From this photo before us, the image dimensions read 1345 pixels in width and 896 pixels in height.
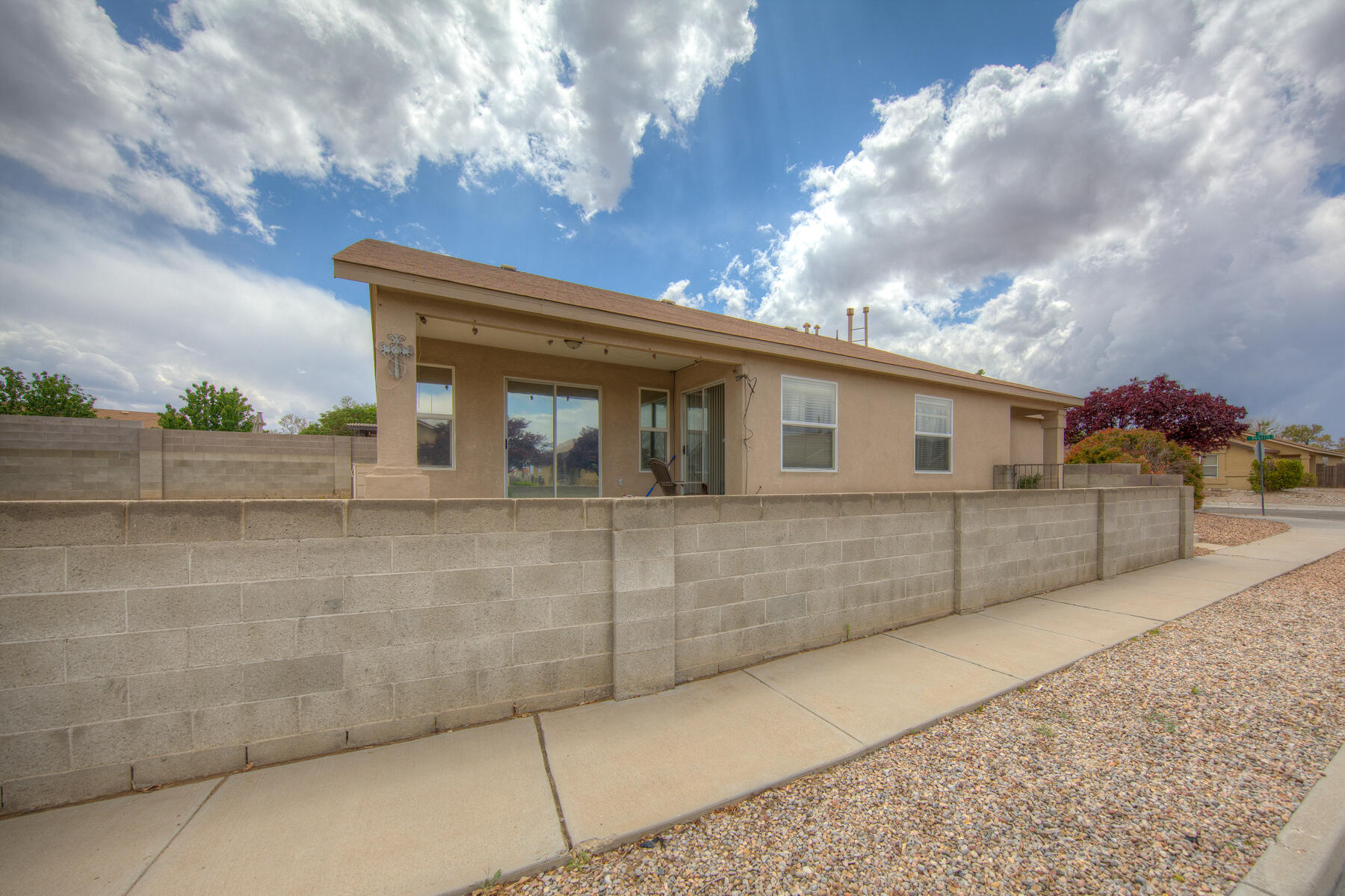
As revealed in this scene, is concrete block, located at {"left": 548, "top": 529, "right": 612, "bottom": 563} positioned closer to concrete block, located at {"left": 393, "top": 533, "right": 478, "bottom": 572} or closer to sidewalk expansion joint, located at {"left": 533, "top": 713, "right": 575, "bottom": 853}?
concrete block, located at {"left": 393, "top": 533, "right": 478, "bottom": 572}

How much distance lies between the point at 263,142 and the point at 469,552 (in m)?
8.98

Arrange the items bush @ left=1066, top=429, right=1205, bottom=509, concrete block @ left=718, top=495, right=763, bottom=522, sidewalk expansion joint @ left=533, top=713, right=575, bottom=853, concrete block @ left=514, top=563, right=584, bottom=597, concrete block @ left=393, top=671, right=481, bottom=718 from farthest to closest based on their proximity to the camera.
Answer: bush @ left=1066, top=429, right=1205, bottom=509, concrete block @ left=718, top=495, right=763, bottom=522, concrete block @ left=514, top=563, right=584, bottom=597, concrete block @ left=393, top=671, right=481, bottom=718, sidewalk expansion joint @ left=533, top=713, right=575, bottom=853

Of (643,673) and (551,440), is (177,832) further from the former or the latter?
(551,440)

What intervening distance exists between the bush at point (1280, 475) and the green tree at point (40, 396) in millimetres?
57350

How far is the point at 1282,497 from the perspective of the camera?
23.2 metres

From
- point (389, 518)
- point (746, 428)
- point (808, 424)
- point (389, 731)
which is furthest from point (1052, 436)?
point (389, 731)

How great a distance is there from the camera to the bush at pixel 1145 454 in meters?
12.6

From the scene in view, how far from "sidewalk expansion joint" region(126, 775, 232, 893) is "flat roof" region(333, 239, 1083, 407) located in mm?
4113

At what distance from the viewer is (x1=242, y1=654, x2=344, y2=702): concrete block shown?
2.36 meters

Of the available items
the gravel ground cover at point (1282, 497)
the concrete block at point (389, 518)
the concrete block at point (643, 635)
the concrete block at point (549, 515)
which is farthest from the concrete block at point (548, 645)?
the gravel ground cover at point (1282, 497)

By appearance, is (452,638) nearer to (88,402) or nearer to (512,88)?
(512,88)

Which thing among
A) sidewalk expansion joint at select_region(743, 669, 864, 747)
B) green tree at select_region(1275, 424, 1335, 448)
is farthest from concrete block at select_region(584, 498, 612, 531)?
green tree at select_region(1275, 424, 1335, 448)

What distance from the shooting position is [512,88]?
8.13 metres

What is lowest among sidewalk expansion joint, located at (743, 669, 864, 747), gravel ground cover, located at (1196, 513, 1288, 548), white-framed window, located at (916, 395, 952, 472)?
gravel ground cover, located at (1196, 513, 1288, 548)
